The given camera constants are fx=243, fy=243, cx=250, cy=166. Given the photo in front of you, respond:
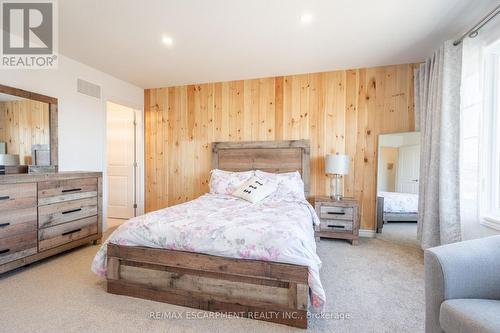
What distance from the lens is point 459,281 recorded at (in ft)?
3.87

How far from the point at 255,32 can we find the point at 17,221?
9.83 feet

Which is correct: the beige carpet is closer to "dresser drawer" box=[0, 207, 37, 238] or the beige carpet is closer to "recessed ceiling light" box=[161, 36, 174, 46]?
"dresser drawer" box=[0, 207, 37, 238]

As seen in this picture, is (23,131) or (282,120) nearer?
(23,131)

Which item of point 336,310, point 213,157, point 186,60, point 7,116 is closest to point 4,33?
point 7,116

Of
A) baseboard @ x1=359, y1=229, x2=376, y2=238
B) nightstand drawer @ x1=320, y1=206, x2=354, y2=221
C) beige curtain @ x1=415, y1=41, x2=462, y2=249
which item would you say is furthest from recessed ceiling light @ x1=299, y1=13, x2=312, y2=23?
baseboard @ x1=359, y1=229, x2=376, y2=238

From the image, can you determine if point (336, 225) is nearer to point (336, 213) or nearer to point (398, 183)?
point (336, 213)

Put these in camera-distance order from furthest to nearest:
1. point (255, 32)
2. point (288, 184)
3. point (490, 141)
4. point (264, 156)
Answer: point (264, 156) → point (288, 184) → point (255, 32) → point (490, 141)

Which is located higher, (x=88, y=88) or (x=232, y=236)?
(x=88, y=88)

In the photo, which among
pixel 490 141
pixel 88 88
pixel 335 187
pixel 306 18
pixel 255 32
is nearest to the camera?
pixel 490 141

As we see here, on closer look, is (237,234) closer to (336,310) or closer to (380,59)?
(336,310)

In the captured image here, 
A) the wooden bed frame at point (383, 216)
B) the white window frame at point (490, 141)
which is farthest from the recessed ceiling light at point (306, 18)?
the wooden bed frame at point (383, 216)

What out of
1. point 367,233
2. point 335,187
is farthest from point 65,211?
point 367,233

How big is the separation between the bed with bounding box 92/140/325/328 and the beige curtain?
150 centimetres

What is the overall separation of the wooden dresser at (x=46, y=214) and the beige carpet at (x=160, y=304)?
0.69ft
